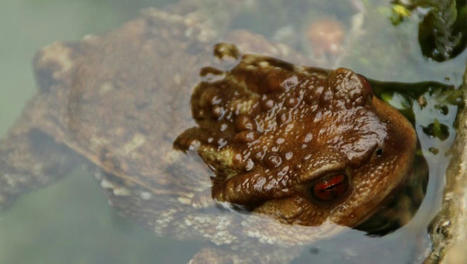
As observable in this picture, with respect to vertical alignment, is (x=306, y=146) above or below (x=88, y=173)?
above

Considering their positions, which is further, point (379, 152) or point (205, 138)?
point (205, 138)

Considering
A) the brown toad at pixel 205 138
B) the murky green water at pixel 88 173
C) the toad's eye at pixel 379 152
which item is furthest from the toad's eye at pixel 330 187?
the murky green water at pixel 88 173

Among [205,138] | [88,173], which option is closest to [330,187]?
[205,138]

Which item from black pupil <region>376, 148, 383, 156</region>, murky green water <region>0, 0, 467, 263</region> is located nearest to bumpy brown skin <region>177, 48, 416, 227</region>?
black pupil <region>376, 148, 383, 156</region>

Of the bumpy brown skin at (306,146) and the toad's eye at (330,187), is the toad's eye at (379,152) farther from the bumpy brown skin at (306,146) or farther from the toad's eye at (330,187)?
the toad's eye at (330,187)

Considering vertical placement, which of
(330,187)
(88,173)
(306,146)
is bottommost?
(88,173)

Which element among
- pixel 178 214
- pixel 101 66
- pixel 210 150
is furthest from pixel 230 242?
pixel 101 66

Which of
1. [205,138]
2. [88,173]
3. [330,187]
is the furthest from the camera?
[88,173]

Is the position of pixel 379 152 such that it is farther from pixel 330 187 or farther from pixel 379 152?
pixel 330 187
